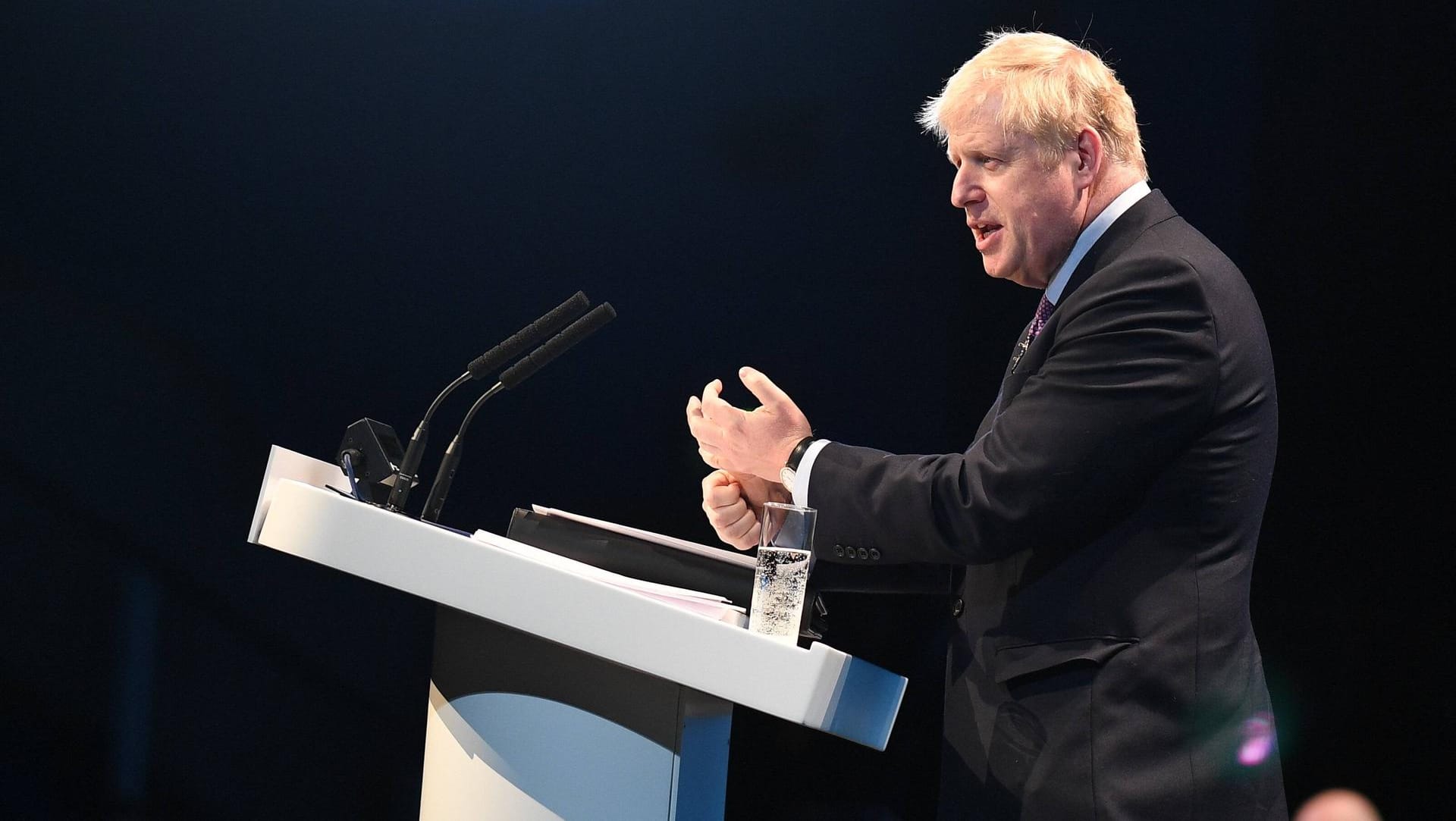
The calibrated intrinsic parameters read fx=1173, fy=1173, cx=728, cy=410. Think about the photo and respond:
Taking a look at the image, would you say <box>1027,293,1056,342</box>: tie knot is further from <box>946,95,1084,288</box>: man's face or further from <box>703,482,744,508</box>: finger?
<box>703,482,744,508</box>: finger

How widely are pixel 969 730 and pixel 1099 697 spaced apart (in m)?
0.18

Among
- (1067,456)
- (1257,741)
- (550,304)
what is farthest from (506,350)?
(550,304)

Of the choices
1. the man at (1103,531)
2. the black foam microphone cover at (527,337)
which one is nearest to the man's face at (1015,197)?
the man at (1103,531)

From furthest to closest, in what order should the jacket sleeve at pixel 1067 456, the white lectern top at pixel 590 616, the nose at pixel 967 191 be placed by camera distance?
1. the nose at pixel 967 191
2. the jacket sleeve at pixel 1067 456
3. the white lectern top at pixel 590 616

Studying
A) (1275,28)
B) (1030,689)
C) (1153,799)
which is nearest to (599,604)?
(1030,689)

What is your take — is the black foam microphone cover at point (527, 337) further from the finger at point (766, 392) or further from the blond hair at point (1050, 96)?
the blond hair at point (1050, 96)

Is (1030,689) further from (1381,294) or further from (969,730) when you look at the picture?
(1381,294)

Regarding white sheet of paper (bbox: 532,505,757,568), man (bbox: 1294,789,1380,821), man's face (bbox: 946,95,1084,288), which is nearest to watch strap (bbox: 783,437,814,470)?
white sheet of paper (bbox: 532,505,757,568)

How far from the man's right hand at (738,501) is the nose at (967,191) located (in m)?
0.48

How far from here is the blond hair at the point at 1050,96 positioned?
158 centimetres

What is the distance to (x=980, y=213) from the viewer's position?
5.46 ft

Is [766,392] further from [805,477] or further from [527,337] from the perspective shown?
[527,337]

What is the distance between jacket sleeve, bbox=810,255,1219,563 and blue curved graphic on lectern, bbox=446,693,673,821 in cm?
37

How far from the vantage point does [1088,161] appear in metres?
1.59
